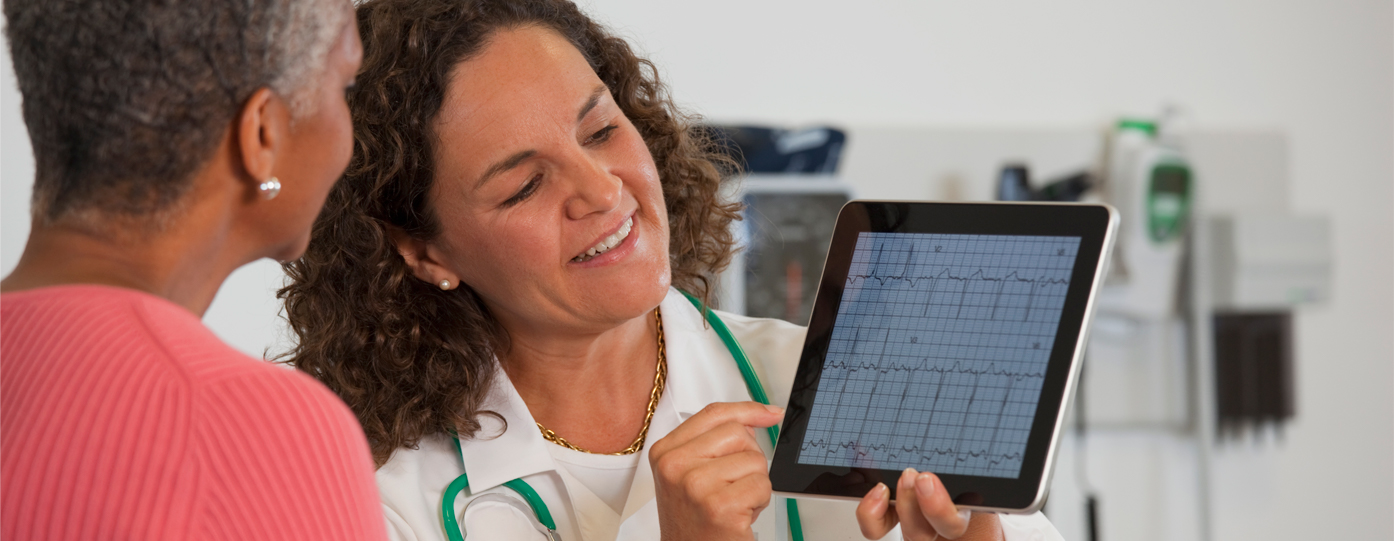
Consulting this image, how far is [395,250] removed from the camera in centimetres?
115

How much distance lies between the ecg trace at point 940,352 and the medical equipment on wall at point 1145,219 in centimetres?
174

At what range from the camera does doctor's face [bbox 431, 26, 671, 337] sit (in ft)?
3.34

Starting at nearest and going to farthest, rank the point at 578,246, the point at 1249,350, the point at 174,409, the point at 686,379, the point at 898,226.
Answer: the point at 174,409 < the point at 898,226 < the point at 578,246 < the point at 686,379 < the point at 1249,350

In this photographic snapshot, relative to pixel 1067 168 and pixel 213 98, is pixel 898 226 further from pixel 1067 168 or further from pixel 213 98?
pixel 1067 168

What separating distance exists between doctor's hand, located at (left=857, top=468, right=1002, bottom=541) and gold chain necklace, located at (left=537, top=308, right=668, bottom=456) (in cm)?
41

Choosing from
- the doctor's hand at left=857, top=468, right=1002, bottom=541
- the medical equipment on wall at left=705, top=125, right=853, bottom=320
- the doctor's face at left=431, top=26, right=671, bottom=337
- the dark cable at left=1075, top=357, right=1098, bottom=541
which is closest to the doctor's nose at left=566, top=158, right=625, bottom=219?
the doctor's face at left=431, top=26, right=671, bottom=337

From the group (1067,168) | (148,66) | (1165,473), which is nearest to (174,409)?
(148,66)

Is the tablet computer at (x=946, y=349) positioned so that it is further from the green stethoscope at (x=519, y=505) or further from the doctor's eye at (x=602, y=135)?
the doctor's eye at (x=602, y=135)

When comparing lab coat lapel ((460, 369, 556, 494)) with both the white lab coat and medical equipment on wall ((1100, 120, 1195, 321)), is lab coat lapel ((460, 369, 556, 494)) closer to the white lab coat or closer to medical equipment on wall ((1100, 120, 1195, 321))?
the white lab coat

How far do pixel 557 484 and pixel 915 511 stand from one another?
0.45m

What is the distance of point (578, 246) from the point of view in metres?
1.02

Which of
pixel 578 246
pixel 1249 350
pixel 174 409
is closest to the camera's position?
pixel 174 409

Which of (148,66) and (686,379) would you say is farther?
(686,379)

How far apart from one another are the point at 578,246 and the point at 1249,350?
6.54 feet
